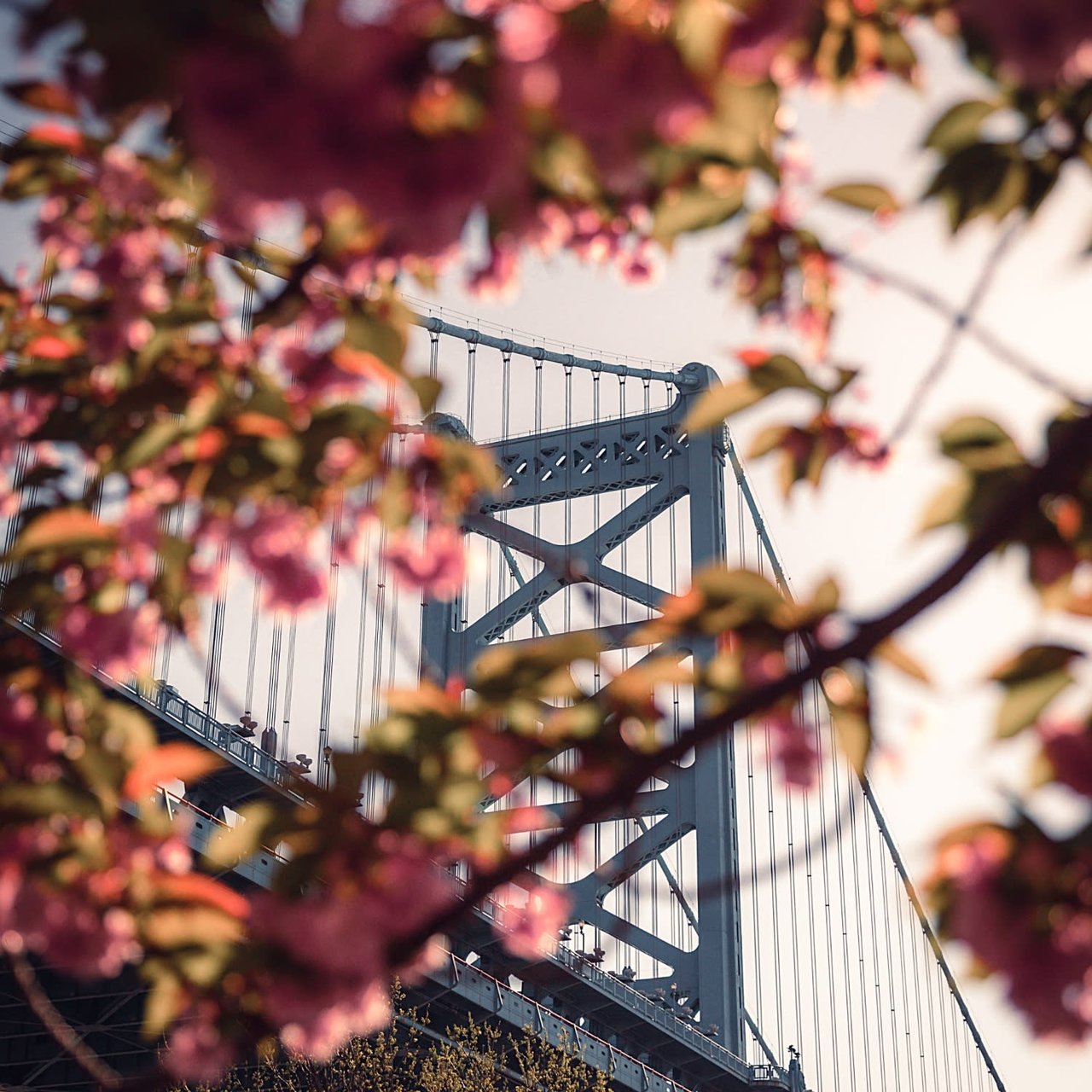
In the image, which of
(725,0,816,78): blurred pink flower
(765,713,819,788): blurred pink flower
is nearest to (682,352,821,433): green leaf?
(765,713,819,788): blurred pink flower

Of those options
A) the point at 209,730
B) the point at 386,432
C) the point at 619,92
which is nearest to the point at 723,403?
the point at 386,432

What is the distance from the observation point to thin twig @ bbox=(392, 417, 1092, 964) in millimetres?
625

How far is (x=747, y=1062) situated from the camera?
52.5 ft

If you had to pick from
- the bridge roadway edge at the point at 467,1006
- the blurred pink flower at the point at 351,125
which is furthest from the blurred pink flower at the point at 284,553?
the bridge roadway edge at the point at 467,1006

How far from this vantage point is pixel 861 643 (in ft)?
2.20

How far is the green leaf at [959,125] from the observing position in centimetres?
94

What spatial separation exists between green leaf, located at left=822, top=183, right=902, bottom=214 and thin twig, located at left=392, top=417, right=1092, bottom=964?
1.23 ft

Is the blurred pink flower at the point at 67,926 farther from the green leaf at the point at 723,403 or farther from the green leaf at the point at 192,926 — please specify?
the green leaf at the point at 723,403

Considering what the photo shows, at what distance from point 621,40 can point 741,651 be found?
38 centimetres

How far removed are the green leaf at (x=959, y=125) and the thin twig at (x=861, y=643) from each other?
0.35 metres

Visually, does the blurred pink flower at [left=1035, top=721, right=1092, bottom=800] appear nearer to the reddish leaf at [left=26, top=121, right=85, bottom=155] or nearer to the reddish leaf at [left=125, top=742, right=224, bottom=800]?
the reddish leaf at [left=125, top=742, right=224, bottom=800]

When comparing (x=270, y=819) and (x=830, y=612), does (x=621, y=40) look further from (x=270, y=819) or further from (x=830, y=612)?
(x=270, y=819)

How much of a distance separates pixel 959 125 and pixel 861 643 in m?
0.44

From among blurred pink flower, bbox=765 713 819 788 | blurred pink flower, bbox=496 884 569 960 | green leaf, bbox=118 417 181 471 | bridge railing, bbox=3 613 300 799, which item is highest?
bridge railing, bbox=3 613 300 799
